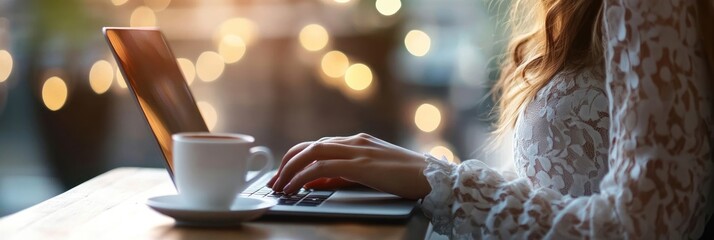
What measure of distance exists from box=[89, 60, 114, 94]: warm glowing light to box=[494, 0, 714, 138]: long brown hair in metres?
1.67

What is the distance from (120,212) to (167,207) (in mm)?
120

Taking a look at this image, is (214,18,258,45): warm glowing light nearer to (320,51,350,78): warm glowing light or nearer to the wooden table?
(320,51,350,78): warm glowing light

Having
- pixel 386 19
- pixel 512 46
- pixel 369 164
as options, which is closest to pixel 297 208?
pixel 369 164

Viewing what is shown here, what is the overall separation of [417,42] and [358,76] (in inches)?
7.6

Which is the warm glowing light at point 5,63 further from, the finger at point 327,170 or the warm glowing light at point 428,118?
the finger at point 327,170

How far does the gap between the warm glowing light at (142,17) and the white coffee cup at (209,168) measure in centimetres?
183

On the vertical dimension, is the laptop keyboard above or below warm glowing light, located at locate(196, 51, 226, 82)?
below

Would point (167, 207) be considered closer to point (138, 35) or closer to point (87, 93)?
point (138, 35)

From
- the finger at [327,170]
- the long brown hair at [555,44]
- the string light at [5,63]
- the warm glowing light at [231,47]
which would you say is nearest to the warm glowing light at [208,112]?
the warm glowing light at [231,47]

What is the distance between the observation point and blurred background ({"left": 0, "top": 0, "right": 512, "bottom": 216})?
252 centimetres

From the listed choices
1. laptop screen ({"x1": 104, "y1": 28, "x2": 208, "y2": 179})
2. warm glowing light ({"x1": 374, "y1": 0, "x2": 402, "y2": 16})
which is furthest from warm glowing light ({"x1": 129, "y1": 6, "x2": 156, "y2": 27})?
laptop screen ({"x1": 104, "y1": 28, "x2": 208, "y2": 179})

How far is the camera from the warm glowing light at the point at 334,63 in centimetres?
254

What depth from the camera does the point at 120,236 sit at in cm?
81

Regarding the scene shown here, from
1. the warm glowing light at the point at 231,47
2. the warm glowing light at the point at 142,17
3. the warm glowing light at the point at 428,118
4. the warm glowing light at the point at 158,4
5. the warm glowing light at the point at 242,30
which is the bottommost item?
the warm glowing light at the point at 428,118
